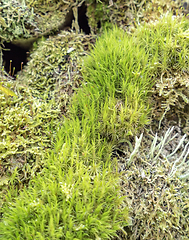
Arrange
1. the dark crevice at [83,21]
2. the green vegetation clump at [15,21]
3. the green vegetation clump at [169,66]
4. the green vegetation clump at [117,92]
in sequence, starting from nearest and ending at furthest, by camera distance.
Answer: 1. the green vegetation clump at [117,92]
2. the green vegetation clump at [169,66]
3. the green vegetation clump at [15,21]
4. the dark crevice at [83,21]

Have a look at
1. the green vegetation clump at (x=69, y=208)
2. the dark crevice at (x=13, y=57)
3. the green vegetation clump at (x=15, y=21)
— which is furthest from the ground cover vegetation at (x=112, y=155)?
the green vegetation clump at (x=15, y=21)

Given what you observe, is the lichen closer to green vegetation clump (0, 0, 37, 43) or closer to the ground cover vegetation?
the ground cover vegetation

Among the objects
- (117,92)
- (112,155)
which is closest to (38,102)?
(117,92)

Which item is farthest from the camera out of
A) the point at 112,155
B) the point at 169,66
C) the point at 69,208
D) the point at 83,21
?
the point at 83,21

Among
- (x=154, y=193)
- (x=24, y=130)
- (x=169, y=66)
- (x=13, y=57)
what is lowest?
(x=154, y=193)

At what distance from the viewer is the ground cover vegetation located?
1.09m

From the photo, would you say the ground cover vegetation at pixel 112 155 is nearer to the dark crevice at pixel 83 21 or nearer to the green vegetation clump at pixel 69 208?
the green vegetation clump at pixel 69 208

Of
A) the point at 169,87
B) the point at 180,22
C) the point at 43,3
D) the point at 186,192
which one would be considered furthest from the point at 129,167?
the point at 43,3

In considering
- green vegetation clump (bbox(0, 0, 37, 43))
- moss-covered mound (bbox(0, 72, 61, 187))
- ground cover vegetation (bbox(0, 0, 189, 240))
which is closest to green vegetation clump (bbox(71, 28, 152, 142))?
ground cover vegetation (bbox(0, 0, 189, 240))

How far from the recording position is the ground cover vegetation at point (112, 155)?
1.09m

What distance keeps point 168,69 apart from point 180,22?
1.44ft

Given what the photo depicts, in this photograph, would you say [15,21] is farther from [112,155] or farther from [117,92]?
[112,155]

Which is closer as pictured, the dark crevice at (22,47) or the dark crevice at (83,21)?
the dark crevice at (22,47)

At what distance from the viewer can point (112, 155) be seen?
1.47 m
